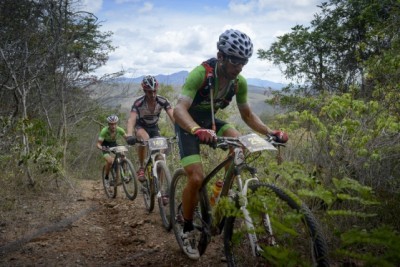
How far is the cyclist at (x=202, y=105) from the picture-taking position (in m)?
3.76

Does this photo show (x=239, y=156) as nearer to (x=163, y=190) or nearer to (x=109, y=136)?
(x=163, y=190)

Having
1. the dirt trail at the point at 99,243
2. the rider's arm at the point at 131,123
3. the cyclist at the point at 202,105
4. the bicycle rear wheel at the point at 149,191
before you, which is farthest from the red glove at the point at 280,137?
the rider's arm at the point at 131,123

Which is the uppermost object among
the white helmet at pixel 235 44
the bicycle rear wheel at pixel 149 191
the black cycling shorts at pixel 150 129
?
the white helmet at pixel 235 44

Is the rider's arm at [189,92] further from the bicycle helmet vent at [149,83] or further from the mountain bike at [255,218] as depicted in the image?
the bicycle helmet vent at [149,83]

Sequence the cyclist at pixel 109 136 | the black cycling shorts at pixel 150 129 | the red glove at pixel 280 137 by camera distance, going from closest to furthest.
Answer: the red glove at pixel 280 137, the black cycling shorts at pixel 150 129, the cyclist at pixel 109 136

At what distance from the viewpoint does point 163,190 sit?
6.02 metres

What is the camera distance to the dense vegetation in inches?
152

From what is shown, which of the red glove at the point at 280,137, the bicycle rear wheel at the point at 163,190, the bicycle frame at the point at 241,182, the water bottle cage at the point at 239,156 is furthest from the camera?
the bicycle rear wheel at the point at 163,190

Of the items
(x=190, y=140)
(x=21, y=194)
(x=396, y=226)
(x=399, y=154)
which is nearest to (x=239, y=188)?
(x=190, y=140)

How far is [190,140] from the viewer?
4.14 metres

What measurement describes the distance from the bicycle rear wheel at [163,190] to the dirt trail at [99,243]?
0.65 feet

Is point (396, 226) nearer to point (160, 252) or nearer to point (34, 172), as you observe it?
point (160, 252)

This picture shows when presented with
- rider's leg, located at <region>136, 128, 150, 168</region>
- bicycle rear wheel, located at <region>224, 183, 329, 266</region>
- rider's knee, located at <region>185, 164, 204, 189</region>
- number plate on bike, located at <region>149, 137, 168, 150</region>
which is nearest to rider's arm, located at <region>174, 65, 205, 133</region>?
rider's knee, located at <region>185, 164, 204, 189</region>

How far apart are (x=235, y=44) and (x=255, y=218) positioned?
190 centimetres
